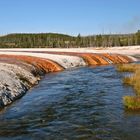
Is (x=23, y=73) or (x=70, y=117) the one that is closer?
(x=70, y=117)

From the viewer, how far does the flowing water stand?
16.6m

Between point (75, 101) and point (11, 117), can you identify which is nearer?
point (11, 117)

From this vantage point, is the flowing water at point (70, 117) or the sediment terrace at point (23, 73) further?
the sediment terrace at point (23, 73)

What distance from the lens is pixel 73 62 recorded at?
6394 centimetres

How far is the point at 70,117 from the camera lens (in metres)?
20.1

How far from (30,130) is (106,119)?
→ 15.2 ft

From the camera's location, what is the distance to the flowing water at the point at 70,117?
16.6 metres

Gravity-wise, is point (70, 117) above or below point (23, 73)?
below

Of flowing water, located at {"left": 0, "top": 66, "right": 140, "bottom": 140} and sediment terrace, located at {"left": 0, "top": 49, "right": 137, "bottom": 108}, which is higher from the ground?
sediment terrace, located at {"left": 0, "top": 49, "right": 137, "bottom": 108}

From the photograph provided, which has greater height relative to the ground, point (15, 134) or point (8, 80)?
point (8, 80)

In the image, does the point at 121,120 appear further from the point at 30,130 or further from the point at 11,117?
the point at 11,117

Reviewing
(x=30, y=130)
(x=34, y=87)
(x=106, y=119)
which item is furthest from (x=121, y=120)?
(x=34, y=87)

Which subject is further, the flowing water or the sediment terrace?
the sediment terrace

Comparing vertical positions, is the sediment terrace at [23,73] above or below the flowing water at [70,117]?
above
